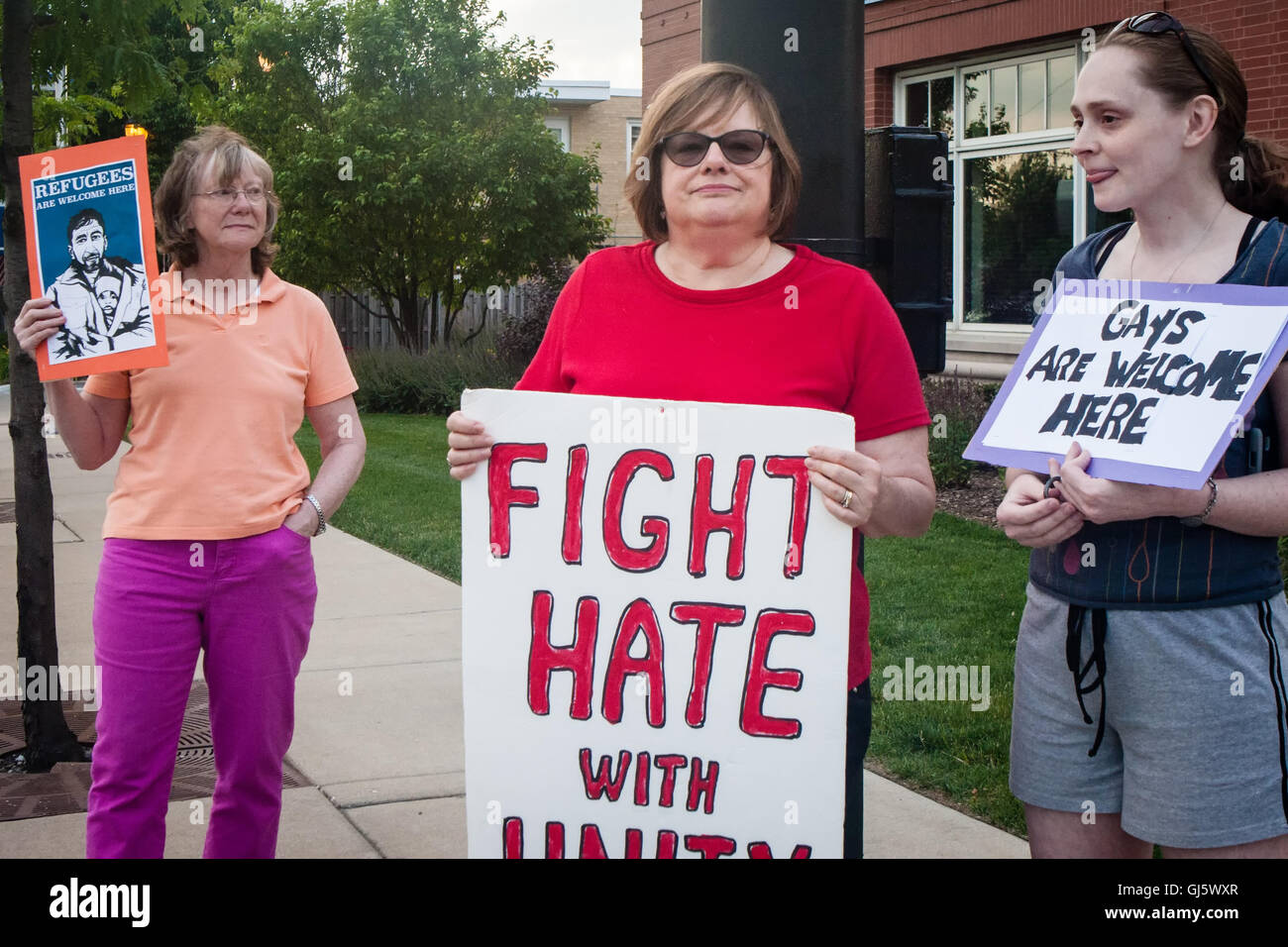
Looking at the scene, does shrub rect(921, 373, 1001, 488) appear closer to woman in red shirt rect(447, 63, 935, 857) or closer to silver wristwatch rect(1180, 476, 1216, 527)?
woman in red shirt rect(447, 63, 935, 857)

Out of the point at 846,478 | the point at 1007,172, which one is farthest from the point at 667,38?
the point at 846,478

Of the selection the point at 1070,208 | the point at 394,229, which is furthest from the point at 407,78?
the point at 1070,208

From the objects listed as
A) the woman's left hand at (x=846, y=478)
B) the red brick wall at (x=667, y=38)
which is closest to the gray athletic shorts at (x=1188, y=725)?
the woman's left hand at (x=846, y=478)

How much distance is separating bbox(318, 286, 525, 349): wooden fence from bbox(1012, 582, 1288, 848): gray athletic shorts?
68.3 ft

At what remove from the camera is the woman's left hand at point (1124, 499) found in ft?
7.82

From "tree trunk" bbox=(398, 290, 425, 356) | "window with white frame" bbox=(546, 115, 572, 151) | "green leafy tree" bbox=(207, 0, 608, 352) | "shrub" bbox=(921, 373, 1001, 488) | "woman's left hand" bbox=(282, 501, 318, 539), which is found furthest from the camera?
"window with white frame" bbox=(546, 115, 572, 151)

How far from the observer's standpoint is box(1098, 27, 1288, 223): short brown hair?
2.47 meters

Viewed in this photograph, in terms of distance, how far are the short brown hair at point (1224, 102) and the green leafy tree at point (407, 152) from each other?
20.2 meters

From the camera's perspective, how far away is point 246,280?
357 cm

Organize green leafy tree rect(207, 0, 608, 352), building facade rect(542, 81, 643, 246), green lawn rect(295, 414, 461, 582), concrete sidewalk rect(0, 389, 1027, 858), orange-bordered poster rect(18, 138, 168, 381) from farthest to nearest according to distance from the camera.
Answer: building facade rect(542, 81, 643, 246), green leafy tree rect(207, 0, 608, 352), green lawn rect(295, 414, 461, 582), concrete sidewalk rect(0, 389, 1027, 858), orange-bordered poster rect(18, 138, 168, 381)

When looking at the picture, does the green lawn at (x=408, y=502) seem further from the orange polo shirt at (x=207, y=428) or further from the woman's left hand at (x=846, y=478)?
the woman's left hand at (x=846, y=478)

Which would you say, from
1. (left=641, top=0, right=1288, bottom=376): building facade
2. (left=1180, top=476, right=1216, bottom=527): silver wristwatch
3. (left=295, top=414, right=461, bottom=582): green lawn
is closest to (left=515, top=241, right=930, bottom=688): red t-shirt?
(left=1180, top=476, right=1216, bottom=527): silver wristwatch

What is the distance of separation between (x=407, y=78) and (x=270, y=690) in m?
21.5

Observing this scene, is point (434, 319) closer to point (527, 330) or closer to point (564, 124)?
point (527, 330)
